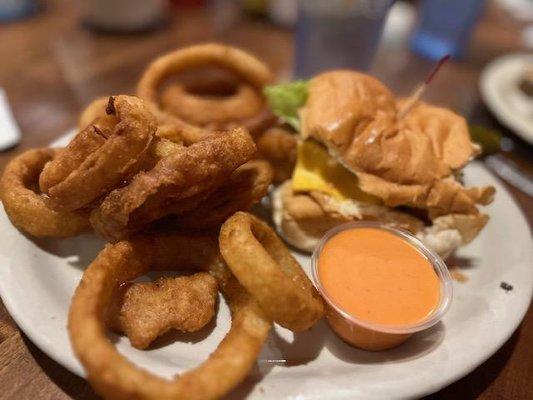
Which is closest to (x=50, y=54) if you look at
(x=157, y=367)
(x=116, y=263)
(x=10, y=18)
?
(x=10, y=18)

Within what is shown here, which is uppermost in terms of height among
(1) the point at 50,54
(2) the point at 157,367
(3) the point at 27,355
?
(2) the point at 157,367

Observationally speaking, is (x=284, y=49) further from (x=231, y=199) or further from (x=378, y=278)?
(x=378, y=278)

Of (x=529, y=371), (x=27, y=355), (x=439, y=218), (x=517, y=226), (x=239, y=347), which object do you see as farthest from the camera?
(x=517, y=226)

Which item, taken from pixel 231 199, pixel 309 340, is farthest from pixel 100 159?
pixel 309 340

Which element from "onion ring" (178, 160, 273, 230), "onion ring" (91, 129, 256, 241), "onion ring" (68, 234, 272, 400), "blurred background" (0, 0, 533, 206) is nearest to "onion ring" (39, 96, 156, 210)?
"onion ring" (91, 129, 256, 241)

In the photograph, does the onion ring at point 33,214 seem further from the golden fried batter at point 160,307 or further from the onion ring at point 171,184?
the golden fried batter at point 160,307

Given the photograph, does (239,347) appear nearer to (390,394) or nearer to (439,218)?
(390,394)

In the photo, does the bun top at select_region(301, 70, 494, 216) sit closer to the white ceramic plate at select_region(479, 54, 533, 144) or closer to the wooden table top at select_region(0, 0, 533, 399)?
the wooden table top at select_region(0, 0, 533, 399)
